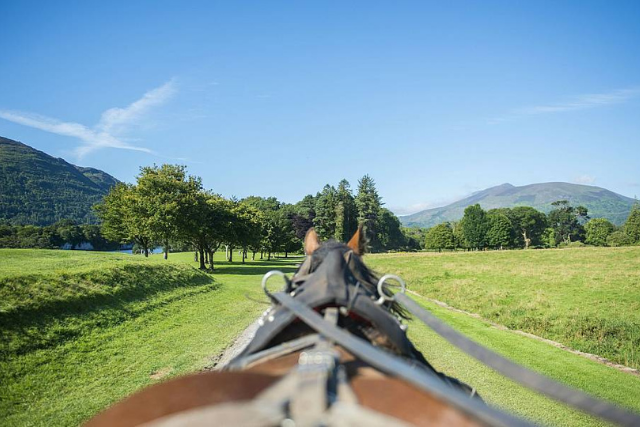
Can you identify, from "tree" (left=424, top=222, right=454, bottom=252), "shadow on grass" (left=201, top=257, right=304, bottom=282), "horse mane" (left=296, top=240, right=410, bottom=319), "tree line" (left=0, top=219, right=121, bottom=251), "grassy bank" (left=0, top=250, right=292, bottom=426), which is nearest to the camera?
"horse mane" (left=296, top=240, right=410, bottom=319)

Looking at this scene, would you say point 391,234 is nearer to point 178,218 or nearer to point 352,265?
point 178,218

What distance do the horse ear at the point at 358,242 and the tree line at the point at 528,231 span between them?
89.6 metres

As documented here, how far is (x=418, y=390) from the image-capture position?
1.36m

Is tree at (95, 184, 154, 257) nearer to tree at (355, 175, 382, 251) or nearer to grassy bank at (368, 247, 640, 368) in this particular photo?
grassy bank at (368, 247, 640, 368)

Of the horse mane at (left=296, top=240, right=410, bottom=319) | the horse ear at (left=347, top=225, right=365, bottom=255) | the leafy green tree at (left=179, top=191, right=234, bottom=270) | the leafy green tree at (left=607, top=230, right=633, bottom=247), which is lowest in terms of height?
the leafy green tree at (left=607, top=230, right=633, bottom=247)

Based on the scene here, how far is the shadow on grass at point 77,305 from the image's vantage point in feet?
25.3

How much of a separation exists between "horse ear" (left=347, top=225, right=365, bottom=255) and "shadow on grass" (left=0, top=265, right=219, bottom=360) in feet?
24.9

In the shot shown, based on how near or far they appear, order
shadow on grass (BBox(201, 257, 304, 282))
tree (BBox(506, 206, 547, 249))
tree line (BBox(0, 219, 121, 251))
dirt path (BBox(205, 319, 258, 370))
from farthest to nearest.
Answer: tree (BBox(506, 206, 547, 249)), tree line (BBox(0, 219, 121, 251)), shadow on grass (BBox(201, 257, 304, 282)), dirt path (BBox(205, 319, 258, 370))

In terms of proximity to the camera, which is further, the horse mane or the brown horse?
the horse mane

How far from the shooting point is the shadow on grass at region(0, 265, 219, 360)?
303 inches

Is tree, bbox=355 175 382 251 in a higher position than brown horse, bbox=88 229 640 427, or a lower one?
higher

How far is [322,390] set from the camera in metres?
1.15

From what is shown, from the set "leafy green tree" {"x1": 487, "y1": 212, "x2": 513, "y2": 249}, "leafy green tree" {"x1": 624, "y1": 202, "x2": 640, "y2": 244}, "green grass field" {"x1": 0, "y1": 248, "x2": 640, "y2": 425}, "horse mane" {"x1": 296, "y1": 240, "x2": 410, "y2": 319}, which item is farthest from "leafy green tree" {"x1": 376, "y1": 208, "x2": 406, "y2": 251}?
"horse mane" {"x1": 296, "y1": 240, "x2": 410, "y2": 319}

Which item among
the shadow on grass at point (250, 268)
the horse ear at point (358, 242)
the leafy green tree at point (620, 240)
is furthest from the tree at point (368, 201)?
the horse ear at point (358, 242)
